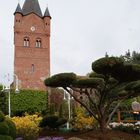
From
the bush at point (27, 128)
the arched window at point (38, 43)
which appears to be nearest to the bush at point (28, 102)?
the bush at point (27, 128)

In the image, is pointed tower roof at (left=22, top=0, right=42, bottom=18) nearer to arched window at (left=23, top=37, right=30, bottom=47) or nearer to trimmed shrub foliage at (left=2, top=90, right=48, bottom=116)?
arched window at (left=23, top=37, right=30, bottom=47)

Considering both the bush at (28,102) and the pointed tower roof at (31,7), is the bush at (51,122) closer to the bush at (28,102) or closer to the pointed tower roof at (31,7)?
the bush at (28,102)

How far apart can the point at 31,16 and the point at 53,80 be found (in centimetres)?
4460

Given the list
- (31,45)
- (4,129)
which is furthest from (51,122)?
(31,45)

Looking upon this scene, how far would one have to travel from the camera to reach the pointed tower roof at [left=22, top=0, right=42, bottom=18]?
59594mm

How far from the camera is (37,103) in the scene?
127 ft

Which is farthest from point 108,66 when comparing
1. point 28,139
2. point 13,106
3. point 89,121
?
point 13,106

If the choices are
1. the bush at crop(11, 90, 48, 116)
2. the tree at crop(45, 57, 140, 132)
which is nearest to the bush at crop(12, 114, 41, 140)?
the tree at crop(45, 57, 140, 132)

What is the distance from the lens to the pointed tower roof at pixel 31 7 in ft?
196

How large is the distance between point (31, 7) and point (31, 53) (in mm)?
8413

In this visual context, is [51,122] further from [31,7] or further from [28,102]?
[31,7]

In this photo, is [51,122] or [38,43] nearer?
[51,122]

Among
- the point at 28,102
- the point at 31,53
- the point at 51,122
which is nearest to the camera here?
the point at 51,122

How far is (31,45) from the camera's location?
188 ft
